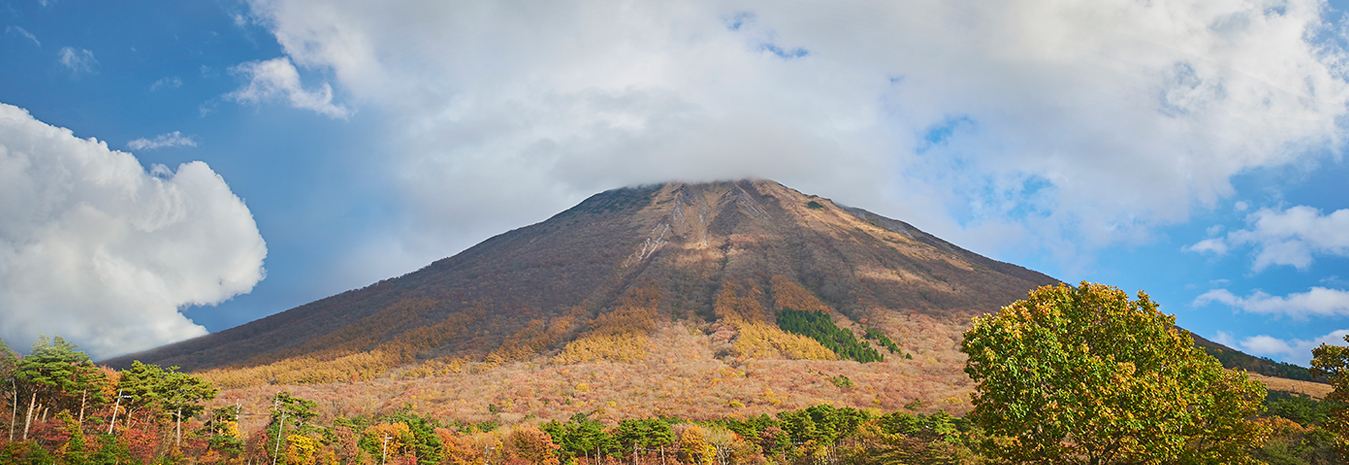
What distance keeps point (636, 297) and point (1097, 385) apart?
112728mm

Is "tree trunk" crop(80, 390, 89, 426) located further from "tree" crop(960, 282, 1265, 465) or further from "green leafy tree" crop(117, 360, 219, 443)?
"tree" crop(960, 282, 1265, 465)

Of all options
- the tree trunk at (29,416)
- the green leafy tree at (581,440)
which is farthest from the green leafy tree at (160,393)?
the green leafy tree at (581,440)

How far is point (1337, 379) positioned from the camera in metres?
18.1

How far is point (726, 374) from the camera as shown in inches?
3543

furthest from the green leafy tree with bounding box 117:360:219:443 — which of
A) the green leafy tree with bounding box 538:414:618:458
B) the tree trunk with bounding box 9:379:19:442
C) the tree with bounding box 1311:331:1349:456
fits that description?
the tree with bounding box 1311:331:1349:456

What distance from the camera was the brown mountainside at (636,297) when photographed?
105438mm

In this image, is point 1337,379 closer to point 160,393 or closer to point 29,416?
point 29,416

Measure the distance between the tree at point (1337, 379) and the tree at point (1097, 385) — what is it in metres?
3.70

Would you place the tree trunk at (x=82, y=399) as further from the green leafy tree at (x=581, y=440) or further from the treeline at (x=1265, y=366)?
the treeline at (x=1265, y=366)

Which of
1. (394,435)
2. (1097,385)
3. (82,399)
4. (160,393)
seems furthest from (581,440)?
(1097,385)

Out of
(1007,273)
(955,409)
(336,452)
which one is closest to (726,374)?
(955,409)

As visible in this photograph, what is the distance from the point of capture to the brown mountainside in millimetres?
105438

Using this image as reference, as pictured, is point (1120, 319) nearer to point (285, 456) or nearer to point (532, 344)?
point (285, 456)

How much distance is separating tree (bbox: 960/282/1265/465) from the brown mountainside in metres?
79.6
